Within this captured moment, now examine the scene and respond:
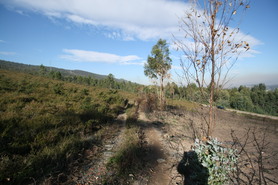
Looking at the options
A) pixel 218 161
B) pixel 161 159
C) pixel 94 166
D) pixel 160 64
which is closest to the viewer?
pixel 218 161

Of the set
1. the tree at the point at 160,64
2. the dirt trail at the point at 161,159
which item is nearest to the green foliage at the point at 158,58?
the tree at the point at 160,64

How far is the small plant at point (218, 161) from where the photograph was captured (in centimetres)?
256

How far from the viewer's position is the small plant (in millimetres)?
2559

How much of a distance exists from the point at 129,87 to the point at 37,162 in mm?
90180

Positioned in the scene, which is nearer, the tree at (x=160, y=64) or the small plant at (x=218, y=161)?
the small plant at (x=218, y=161)

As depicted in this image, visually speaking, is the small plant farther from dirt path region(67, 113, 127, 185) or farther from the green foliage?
the green foliage

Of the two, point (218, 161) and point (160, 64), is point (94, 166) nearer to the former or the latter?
point (218, 161)

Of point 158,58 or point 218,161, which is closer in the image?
point 218,161

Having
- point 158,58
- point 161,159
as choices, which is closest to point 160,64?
point 158,58

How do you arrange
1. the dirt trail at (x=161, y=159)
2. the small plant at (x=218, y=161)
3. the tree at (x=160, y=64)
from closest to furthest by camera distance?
the small plant at (x=218, y=161) → the dirt trail at (x=161, y=159) → the tree at (x=160, y=64)

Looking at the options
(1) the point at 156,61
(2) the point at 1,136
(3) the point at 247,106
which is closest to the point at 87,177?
(2) the point at 1,136

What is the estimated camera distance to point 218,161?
2617 millimetres

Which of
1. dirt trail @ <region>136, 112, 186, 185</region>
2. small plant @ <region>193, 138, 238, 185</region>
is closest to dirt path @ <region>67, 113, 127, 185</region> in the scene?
dirt trail @ <region>136, 112, 186, 185</region>

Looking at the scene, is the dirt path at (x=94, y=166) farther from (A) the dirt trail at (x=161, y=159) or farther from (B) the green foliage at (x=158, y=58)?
(B) the green foliage at (x=158, y=58)
